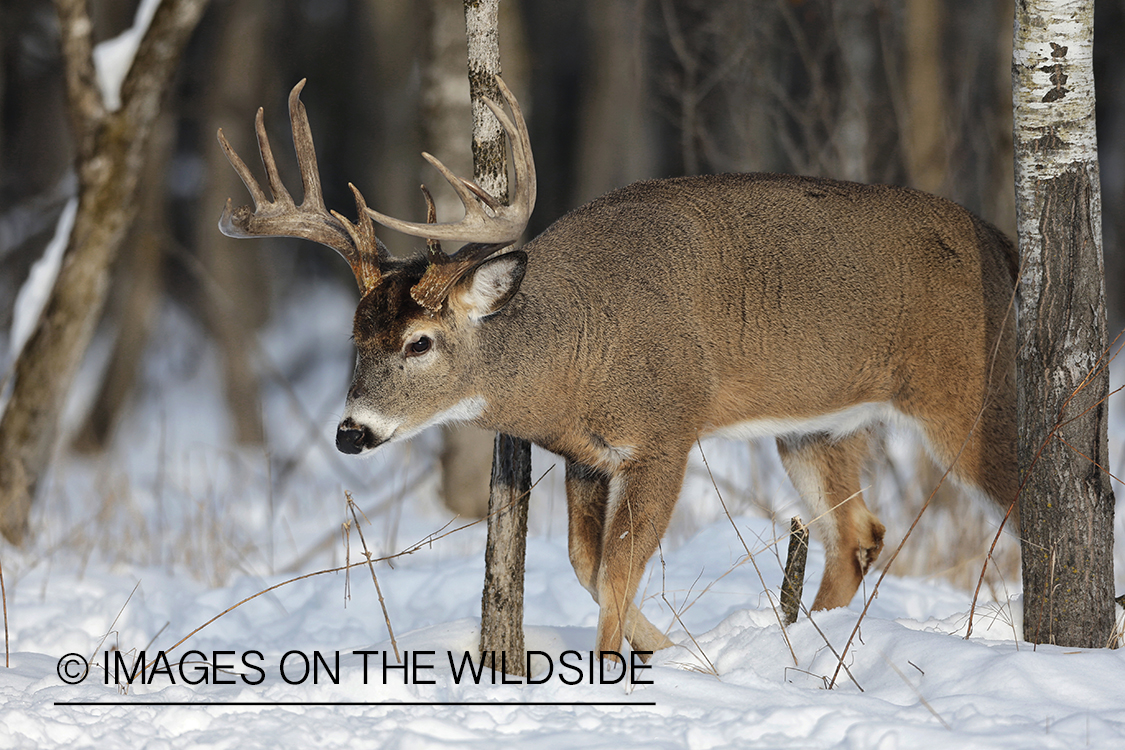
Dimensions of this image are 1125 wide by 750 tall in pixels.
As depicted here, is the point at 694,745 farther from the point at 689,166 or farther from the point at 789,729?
the point at 689,166

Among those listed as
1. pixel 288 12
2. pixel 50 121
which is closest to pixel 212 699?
pixel 50 121

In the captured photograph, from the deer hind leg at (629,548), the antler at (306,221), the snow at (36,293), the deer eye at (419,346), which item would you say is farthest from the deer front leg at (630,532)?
the snow at (36,293)

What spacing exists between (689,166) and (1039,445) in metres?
4.98

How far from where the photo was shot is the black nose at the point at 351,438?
4406mm

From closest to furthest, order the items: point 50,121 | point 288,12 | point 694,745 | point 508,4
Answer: point 694,745, point 508,4, point 50,121, point 288,12

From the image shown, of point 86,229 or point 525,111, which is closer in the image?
point 86,229

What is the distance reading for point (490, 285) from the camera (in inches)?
180

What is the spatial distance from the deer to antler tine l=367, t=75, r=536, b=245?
0.05 feet

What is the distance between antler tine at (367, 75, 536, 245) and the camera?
160 inches

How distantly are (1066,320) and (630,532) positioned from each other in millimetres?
1830

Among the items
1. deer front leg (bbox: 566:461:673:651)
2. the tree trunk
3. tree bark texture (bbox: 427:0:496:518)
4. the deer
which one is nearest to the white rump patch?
the deer

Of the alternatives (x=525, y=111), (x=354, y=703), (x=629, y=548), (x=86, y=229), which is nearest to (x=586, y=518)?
(x=629, y=548)

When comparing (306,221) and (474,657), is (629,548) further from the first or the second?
(306,221)

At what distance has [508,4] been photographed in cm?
931
